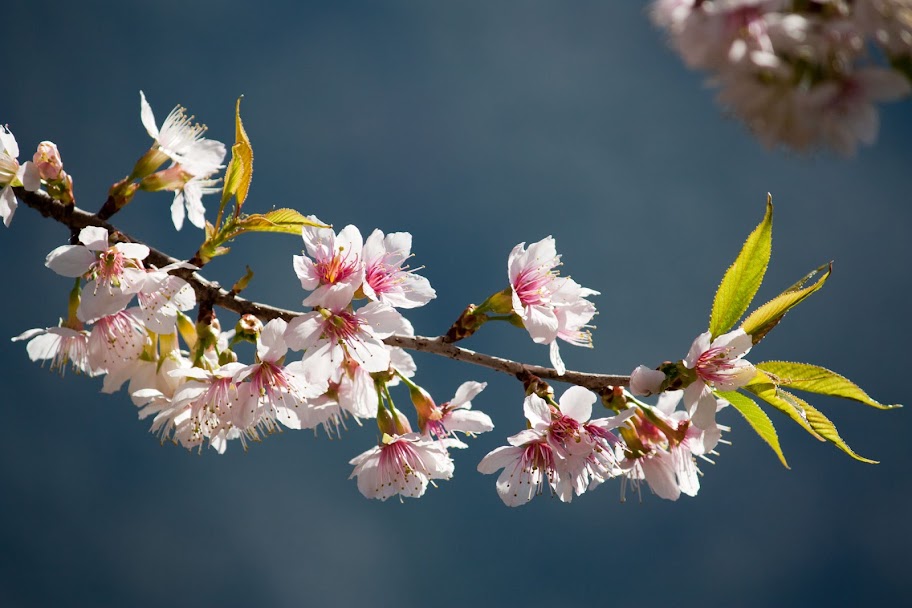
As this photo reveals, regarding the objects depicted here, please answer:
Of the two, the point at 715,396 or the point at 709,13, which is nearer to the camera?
the point at 709,13

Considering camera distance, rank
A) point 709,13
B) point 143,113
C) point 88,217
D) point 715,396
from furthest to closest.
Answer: point 143,113, point 88,217, point 715,396, point 709,13

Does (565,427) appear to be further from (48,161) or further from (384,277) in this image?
(48,161)

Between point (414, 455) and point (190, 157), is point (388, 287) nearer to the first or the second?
point (414, 455)

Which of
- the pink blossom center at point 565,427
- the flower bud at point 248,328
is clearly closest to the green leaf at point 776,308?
the pink blossom center at point 565,427

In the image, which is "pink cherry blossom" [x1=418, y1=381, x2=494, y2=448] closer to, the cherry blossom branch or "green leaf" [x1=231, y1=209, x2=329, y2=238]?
the cherry blossom branch

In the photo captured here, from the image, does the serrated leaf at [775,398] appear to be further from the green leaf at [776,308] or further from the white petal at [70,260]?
the white petal at [70,260]

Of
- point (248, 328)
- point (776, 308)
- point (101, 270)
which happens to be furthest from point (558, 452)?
point (101, 270)

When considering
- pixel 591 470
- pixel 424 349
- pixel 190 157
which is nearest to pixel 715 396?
pixel 591 470
